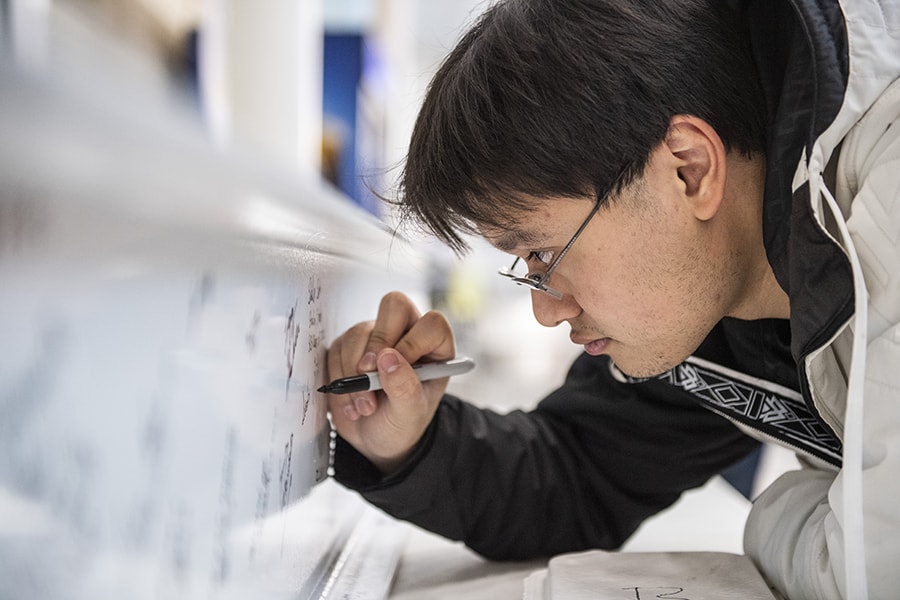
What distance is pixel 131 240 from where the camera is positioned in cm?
32

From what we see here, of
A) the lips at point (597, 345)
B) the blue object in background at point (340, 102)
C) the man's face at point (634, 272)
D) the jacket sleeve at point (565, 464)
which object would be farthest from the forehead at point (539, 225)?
the blue object in background at point (340, 102)

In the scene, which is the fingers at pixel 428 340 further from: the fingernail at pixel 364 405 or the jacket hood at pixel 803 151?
the jacket hood at pixel 803 151

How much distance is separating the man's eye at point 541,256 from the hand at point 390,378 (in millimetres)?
133

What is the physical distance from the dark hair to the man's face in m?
0.02

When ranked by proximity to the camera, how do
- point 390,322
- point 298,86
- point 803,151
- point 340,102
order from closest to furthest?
point 803,151 → point 390,322 → point 298,86 → point 340,102

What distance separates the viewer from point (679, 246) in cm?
74

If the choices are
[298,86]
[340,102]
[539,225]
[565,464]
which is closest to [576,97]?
[539,225]

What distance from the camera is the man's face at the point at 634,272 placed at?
726 mm

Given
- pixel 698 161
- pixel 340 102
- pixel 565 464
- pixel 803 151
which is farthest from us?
pixel 340 102

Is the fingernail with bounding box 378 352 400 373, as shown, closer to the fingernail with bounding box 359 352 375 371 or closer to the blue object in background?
the fingernail with bounding box 359 352 375 371

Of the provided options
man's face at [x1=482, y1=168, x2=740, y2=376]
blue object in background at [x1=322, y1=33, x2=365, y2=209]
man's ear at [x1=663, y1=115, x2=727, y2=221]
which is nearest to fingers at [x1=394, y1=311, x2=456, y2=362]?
man's face at [x1=482, y1=168, x2=740, y2=376]

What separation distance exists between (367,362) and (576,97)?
293mm

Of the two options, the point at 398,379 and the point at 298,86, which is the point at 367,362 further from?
the point at 298,86

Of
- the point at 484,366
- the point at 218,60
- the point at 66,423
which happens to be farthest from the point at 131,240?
the point at 484,366
